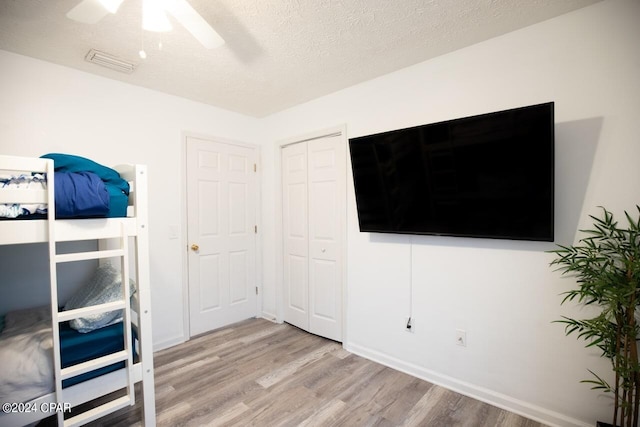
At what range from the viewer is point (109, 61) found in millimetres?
2207

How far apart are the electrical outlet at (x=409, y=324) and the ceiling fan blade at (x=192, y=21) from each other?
7.68ft

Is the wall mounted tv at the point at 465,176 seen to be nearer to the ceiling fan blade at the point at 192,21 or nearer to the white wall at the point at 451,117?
the white wall at the point at 451,117

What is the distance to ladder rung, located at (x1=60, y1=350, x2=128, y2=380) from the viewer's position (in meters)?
1.46

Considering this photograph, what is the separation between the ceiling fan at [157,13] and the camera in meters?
1.27

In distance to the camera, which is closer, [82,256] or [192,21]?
[192,21]

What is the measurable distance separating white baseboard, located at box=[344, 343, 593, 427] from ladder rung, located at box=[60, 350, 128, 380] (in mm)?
1908

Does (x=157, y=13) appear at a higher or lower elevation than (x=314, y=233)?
higher

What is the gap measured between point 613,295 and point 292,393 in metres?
2.00

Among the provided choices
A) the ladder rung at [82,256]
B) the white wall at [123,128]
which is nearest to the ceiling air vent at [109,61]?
the white wall at [123,128]

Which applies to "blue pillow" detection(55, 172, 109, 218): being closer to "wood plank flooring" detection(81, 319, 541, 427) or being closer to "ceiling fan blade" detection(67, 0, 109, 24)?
"ceiling fan blade" detection(67, 0, 109, 24)

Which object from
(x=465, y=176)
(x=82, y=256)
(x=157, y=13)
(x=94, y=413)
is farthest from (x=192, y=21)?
(x=94, y=413)

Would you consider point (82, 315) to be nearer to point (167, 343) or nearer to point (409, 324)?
point (167, 343)

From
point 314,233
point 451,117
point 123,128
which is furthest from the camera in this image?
point 314,233

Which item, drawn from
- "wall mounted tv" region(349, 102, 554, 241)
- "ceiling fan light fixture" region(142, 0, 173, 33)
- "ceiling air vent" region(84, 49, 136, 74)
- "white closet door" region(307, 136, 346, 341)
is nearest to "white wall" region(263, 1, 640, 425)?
"wall mounted tv" region(349, 102, 554, 241)
